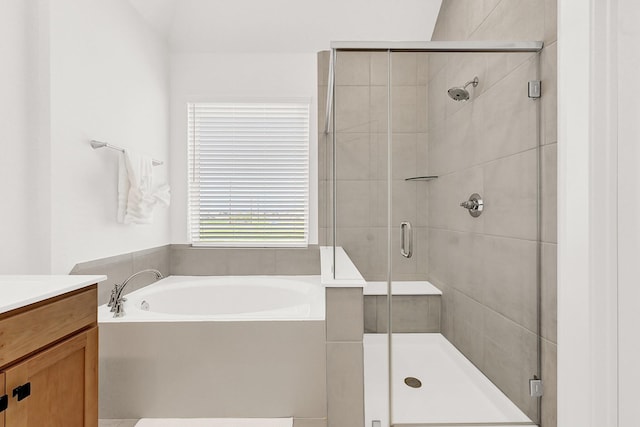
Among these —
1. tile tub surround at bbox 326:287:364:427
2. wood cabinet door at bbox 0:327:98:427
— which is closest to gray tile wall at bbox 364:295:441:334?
tile tub surround at bbox 326:287:364:427

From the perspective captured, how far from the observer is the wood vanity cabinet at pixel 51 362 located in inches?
36.0

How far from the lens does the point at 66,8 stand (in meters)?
1.71

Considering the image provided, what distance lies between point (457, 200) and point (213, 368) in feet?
4.69

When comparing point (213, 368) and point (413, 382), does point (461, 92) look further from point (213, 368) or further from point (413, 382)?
point (213, 368)

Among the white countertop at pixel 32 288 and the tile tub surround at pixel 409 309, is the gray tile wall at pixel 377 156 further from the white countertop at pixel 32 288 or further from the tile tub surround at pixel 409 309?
the white countertop at pixel 32 288

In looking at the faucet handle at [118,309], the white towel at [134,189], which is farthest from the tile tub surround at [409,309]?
the white towel at [134,189]

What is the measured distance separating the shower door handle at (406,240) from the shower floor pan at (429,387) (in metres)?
0.40

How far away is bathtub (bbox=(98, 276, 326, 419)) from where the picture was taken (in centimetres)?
165

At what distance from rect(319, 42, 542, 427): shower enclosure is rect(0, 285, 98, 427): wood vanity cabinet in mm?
1029

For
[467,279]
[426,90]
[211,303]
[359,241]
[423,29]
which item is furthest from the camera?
[423,29]
